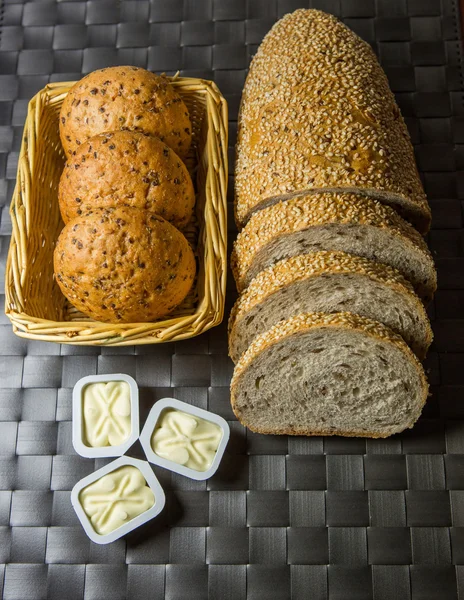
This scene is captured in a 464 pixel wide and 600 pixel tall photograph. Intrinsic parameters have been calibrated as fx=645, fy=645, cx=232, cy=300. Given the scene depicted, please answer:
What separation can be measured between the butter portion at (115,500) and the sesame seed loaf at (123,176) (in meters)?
0.89

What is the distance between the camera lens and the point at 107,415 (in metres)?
2.21

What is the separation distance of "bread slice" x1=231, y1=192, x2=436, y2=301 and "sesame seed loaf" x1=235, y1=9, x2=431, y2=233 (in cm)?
6

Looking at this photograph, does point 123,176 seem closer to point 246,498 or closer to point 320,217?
point 320,217

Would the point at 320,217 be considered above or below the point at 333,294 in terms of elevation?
above

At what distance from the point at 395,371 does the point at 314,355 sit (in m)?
0.27

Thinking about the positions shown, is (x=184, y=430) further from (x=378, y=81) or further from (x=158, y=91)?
(x=378, y=81)

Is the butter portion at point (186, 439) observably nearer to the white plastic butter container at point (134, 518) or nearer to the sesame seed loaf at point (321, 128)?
the white plastic butter container at point (134, 518)

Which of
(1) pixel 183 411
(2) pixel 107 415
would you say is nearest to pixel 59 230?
(2) pixel 107 415

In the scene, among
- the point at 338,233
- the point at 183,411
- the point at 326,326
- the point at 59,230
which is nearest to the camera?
the point at 326,326

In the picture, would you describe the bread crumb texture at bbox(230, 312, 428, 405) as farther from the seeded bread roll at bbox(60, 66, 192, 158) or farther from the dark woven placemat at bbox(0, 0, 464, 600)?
the seeded bread roll at bbox(60, 66, 192, 158)

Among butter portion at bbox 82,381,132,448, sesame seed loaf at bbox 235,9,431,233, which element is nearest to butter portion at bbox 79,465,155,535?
butter portion at bbox 82,381,132,448

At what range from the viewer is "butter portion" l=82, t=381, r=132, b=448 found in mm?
2203

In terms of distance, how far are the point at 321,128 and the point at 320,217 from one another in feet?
1.07

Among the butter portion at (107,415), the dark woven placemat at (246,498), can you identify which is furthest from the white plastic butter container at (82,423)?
the dark woven placemat at (246,498)
